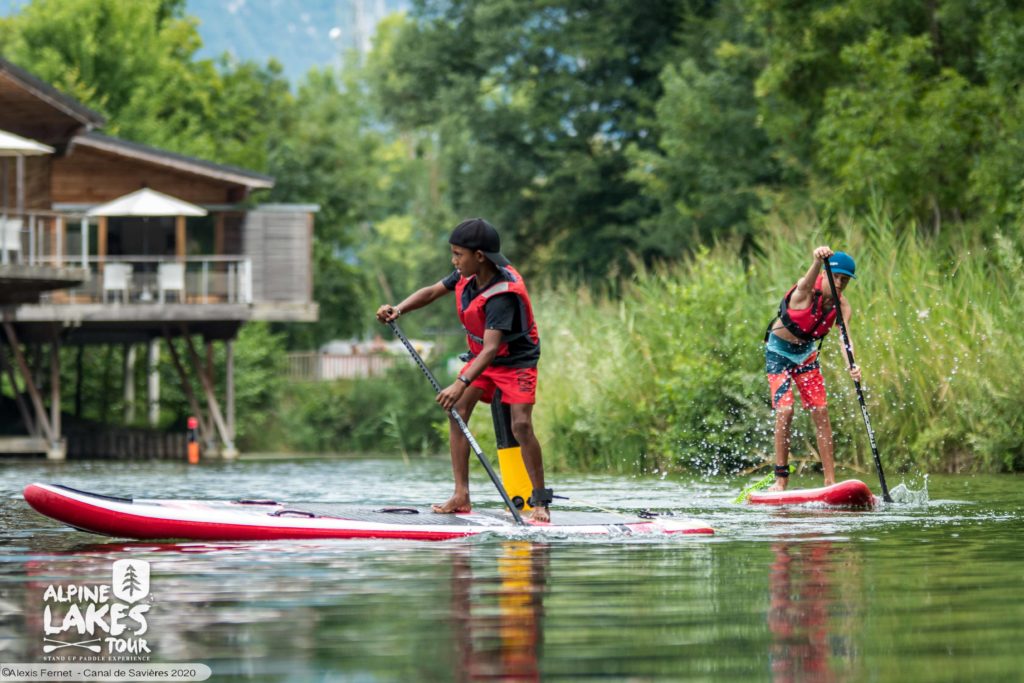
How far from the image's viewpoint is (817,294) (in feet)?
45.2

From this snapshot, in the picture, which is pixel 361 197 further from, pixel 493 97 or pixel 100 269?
pixel 100 269

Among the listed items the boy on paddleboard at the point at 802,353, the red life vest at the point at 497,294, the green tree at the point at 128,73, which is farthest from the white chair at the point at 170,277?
the red life vest at the point at 497,294

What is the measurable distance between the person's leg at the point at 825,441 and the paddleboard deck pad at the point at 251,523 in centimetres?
343

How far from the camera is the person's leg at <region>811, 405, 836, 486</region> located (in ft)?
45.1

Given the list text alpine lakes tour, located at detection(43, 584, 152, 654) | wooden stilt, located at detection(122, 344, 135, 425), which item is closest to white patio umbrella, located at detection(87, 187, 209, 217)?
wooden stilt, located at detection(122, 344, 135, 425)

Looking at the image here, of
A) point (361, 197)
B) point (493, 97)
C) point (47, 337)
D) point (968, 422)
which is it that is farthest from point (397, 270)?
point (968, 422)

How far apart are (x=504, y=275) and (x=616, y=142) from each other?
1370 inches

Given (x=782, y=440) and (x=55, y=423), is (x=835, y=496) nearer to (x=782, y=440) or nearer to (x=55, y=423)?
(x=782, y=440)

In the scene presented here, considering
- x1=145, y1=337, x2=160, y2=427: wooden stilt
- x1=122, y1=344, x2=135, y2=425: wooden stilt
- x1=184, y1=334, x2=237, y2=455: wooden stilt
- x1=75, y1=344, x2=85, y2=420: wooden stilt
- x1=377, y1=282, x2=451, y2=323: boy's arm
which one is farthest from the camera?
x1=122, y1=344, x2=135, y2=425: wooden stilt

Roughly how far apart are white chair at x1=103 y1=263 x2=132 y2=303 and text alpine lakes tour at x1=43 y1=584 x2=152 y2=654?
83.5ft

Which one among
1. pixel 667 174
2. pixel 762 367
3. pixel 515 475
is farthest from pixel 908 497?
pixel 667 174

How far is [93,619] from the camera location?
6.71 metres

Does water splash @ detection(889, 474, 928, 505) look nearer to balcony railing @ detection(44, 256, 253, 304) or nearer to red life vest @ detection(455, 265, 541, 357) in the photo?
red life vest @ detection(455, 265, 541, 357)

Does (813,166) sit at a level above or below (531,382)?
above
